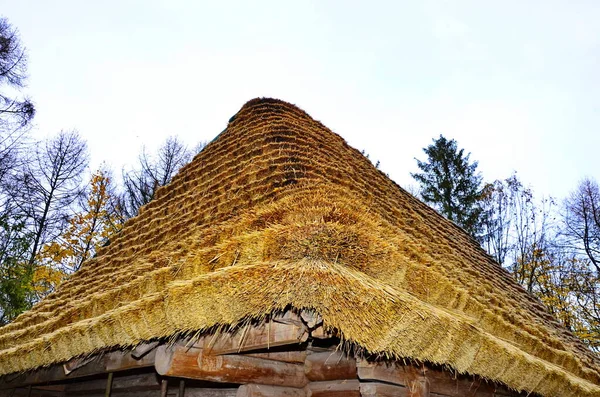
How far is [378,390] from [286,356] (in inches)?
30.6

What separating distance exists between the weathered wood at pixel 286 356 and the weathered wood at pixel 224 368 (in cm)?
3

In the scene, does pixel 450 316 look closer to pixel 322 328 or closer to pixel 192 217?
pixel 322 328

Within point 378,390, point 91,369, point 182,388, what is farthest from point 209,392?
point 378,390

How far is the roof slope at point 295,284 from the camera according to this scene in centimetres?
228

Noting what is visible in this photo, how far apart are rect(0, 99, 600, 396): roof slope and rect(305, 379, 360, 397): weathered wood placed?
69 cm

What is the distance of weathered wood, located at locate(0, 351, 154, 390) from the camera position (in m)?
3.16

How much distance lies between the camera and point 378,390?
2.57 meters

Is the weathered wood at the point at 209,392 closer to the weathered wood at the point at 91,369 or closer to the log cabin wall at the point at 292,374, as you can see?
the log cabin wall at the point at 292,374

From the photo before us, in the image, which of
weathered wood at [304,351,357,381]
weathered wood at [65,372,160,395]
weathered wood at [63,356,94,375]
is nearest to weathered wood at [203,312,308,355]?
weathered wood at [304,351,357,381]

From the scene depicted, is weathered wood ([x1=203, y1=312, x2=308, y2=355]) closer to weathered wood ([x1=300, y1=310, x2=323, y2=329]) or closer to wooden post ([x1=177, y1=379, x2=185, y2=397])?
weathered wood ([x1=300, y1=310, x2=323, y2=329])

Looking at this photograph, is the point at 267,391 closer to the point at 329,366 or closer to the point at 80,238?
the point at 329,366

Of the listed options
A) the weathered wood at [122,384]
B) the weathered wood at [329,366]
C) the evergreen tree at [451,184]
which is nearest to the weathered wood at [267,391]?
the weathered wood at [329,366]

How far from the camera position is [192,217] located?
4.60 meters

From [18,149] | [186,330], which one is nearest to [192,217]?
[186,330]
